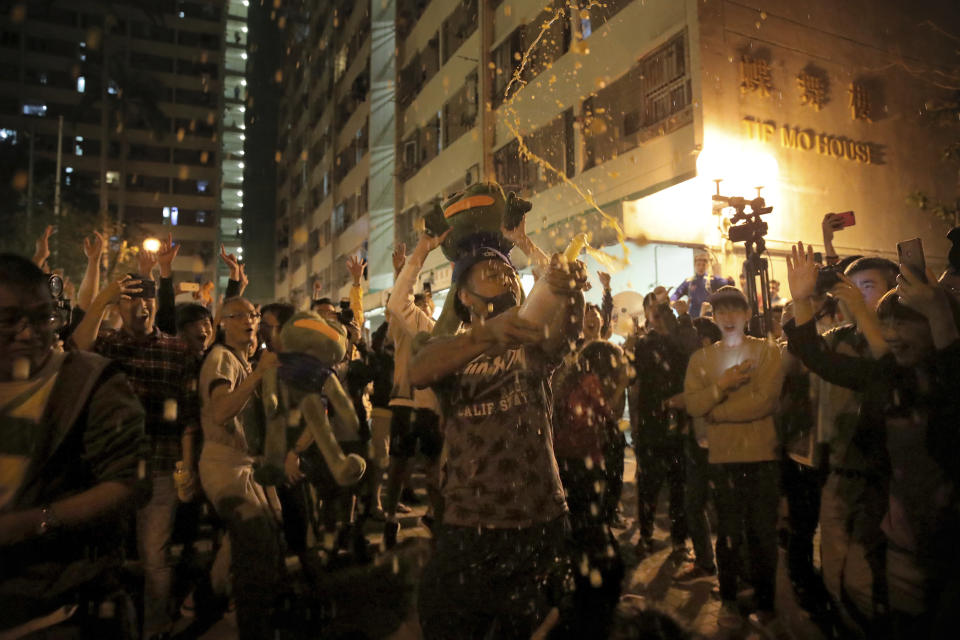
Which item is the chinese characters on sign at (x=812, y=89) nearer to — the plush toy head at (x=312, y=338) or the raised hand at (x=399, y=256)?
the raised hand at (x=399, y=256)

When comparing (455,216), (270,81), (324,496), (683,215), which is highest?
(270,81)

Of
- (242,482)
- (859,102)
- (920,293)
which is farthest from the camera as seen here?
(859,102)

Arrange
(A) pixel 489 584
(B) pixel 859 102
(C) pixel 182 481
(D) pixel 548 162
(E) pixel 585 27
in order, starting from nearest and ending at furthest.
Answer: (A) pixel 489 584
(C) pixel 182 481
(B) pixel 859 102
(E) pixel 585 27
(D) pixel 548 162

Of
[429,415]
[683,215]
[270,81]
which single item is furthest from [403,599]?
[270,81]

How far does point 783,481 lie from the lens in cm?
423

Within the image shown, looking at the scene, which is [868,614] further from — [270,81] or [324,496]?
[270,81]

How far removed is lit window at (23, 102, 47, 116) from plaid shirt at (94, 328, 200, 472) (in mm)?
70861

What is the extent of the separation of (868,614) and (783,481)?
112 centimetres

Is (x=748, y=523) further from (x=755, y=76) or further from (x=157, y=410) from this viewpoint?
(x=755, y=76)

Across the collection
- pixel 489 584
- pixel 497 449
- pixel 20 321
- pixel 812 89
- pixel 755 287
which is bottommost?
pixel 489 584

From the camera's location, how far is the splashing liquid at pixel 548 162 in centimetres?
1182

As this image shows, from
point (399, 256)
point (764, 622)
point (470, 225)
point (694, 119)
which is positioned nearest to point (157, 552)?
point (399, 256)

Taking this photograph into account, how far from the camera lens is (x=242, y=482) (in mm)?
3633

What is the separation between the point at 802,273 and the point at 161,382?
368 centimetres
